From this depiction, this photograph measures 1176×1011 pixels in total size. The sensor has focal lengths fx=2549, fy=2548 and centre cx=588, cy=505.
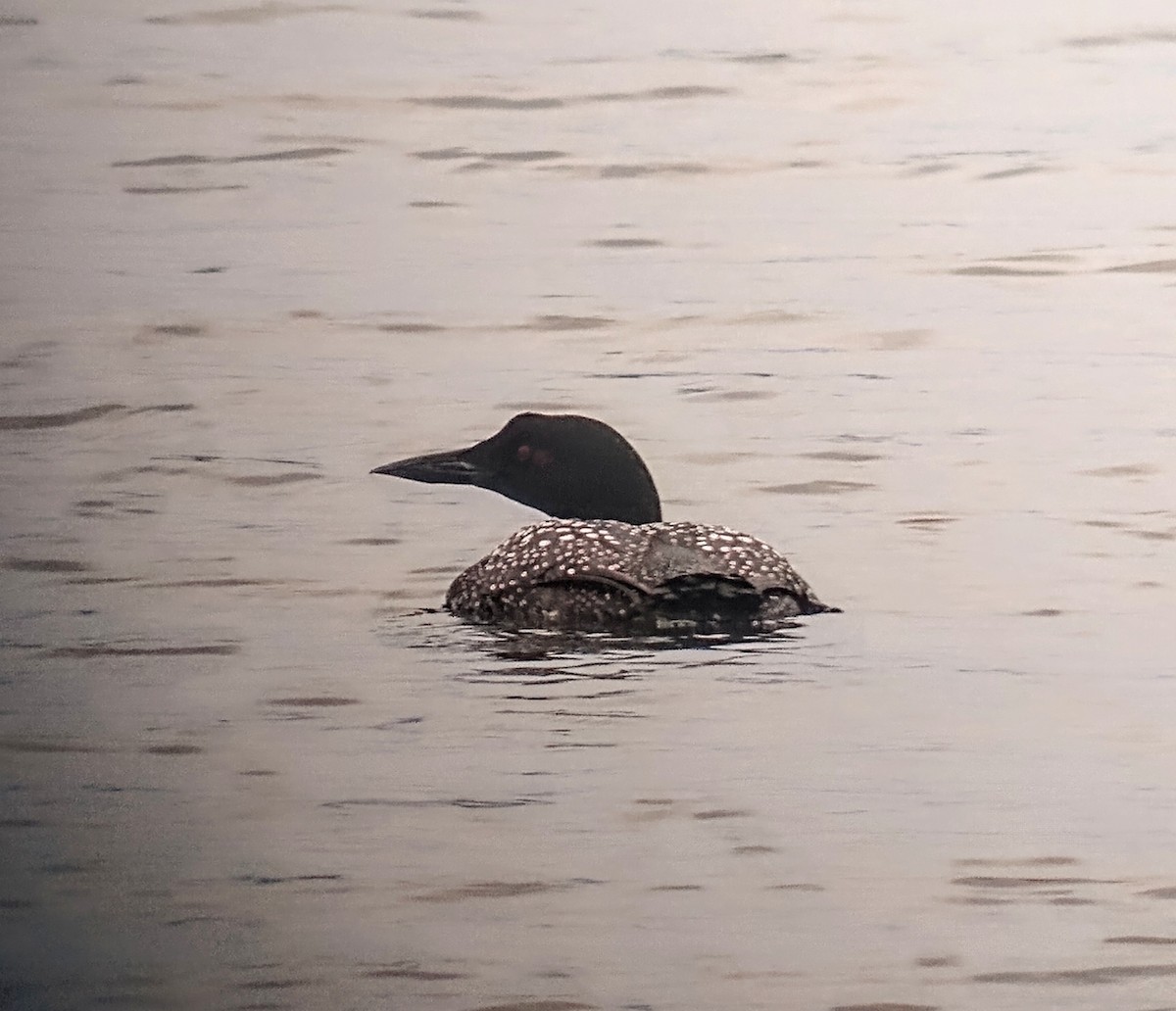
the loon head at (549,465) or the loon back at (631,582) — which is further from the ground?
the loon head at (549,465)

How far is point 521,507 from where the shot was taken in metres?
2.77

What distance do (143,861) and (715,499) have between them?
0.72 meters

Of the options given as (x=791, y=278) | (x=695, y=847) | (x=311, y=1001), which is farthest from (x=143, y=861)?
(x=791, y=278)

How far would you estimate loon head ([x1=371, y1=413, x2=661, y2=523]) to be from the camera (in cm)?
269

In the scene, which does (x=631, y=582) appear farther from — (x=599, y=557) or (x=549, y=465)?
(x=549, y=465)

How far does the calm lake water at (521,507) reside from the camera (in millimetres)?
2676

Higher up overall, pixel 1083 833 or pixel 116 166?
pixel 116 166

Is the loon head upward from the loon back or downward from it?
upward

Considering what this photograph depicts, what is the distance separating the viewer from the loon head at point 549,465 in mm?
2688

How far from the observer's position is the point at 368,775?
2.71 meters

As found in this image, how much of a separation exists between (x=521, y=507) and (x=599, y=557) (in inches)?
4.0

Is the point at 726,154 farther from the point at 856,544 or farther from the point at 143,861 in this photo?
the point at 143,861

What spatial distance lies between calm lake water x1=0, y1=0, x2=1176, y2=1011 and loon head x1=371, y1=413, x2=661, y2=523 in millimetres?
24

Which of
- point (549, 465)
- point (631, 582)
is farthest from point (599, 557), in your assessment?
point (549, 465)
